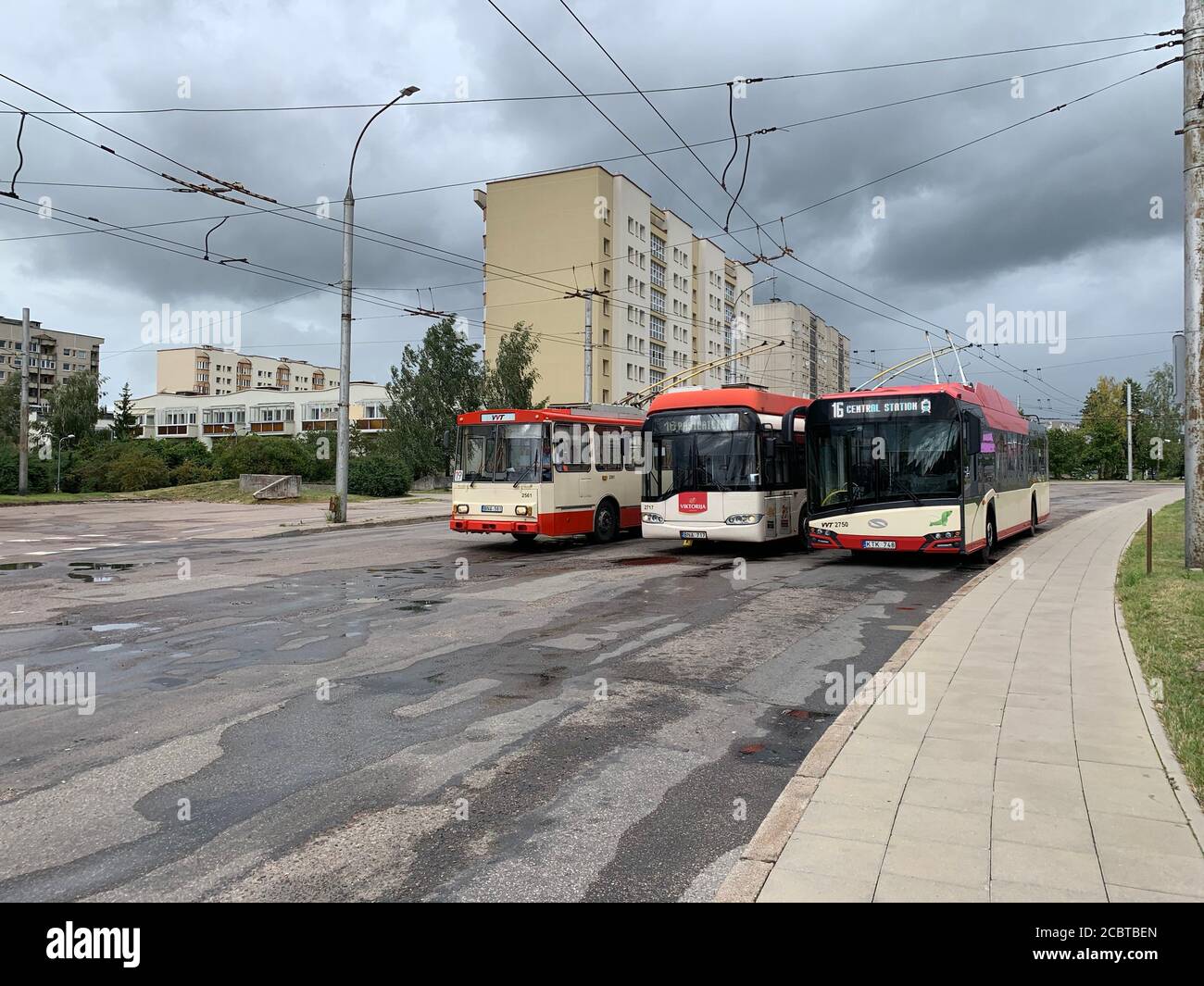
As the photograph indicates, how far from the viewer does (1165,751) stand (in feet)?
16.4

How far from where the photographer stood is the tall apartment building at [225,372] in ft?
433

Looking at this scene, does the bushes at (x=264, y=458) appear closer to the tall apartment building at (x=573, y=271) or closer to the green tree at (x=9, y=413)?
the tall apartment building at (x=573, y=271)

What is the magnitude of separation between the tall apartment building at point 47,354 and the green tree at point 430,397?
283 feet

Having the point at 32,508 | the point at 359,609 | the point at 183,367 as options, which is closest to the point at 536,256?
the point at 32,508

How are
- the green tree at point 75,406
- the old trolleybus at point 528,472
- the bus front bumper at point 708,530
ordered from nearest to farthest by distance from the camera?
the bus front bumper at point 708,530 → the old trolleybus at point 528,472 → the green tree at point 75,406

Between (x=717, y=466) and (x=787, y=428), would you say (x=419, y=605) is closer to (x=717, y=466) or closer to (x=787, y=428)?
(x=717, y=466)

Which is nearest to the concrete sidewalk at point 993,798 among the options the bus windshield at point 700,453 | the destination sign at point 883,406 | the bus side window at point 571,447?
the destination sign at point 883,406

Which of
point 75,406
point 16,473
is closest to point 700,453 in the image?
point 16,473

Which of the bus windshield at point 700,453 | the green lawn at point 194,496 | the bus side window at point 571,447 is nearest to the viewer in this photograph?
the bus windshield at point 700,453

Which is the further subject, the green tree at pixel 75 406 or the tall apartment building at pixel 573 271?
the tall apartment building at pixel 573 271

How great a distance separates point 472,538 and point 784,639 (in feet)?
43.2

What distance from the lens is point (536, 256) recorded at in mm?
68125

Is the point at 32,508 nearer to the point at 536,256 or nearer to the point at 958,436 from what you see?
the point at 958,436

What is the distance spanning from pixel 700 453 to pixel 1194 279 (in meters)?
8.15
